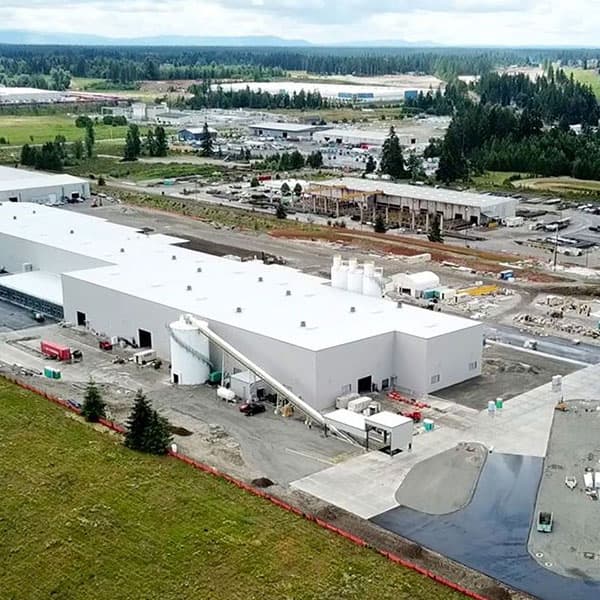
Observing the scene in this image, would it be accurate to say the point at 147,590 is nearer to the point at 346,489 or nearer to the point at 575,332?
the point at 346,489

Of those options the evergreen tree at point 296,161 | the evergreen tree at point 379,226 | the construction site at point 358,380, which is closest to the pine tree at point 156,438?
the construction site at point 358,380

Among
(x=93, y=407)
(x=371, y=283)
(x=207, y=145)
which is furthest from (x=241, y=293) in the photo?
(x=207, y=145)

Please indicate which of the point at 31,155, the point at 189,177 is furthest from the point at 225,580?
the point at 31,155

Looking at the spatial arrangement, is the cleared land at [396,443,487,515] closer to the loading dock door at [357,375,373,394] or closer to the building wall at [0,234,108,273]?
the loading dock door at [357,375,373,394]

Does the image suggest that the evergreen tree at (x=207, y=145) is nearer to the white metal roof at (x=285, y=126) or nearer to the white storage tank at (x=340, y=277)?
the white metal roof at (x=285, y=126)

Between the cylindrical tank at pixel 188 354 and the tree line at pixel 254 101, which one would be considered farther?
the tree line at pixel 254 101

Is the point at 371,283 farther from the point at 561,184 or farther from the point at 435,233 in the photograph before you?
the point at 561,184
